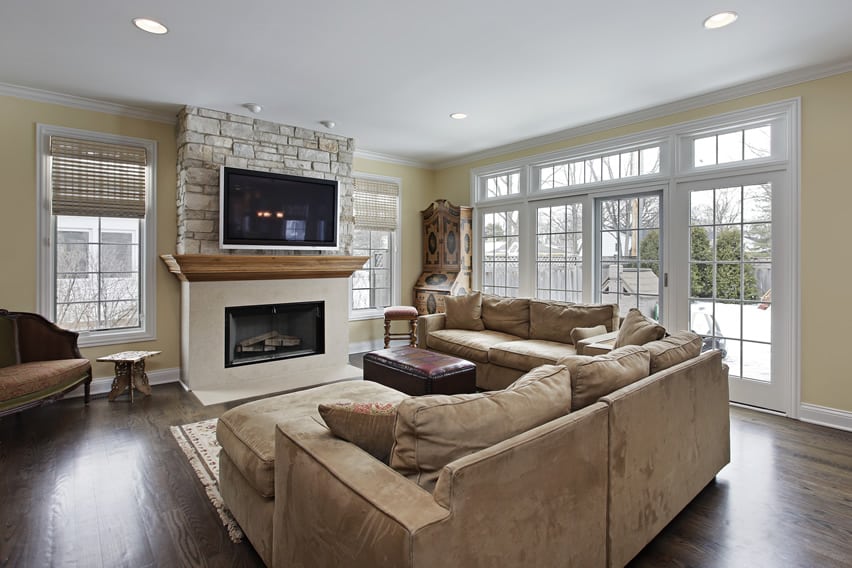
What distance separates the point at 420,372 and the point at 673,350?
5.69 feet

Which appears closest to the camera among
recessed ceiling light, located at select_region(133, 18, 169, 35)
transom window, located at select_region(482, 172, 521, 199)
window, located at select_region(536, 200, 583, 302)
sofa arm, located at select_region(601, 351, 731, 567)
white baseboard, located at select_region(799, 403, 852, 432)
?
sofa arm, located at select_region(601, 351, 731, 567)

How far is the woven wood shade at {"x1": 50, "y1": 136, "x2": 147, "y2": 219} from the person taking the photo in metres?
4.07

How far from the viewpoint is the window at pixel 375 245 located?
612 centimetres

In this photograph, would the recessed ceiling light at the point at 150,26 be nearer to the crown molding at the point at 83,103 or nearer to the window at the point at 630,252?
the crown molding at the point at 83,103

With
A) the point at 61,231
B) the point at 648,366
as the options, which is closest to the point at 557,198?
the point at 648,366

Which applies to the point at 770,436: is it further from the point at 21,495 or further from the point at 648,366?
the point at 21,495

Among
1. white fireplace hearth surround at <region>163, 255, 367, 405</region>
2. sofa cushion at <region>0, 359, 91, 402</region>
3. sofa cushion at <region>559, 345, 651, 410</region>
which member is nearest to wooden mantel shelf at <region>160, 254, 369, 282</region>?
white fireplace hearth surround at <region>163, 255, 367, 405</region>

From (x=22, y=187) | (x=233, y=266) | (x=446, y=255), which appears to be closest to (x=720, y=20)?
(x=446, y=255)

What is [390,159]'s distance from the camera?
6367 millimetres

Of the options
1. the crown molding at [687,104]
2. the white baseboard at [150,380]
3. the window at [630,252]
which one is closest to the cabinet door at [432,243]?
the crown molding at [687,104]

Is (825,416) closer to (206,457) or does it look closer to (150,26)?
(206,457)

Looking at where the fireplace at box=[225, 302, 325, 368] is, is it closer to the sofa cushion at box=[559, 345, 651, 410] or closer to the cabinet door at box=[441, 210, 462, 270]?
the cabinet door at box=[441, 210, 462, 270]

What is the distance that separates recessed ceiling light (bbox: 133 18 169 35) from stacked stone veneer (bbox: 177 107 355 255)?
1469 millimetres

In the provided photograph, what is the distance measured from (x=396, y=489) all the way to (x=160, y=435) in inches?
108
